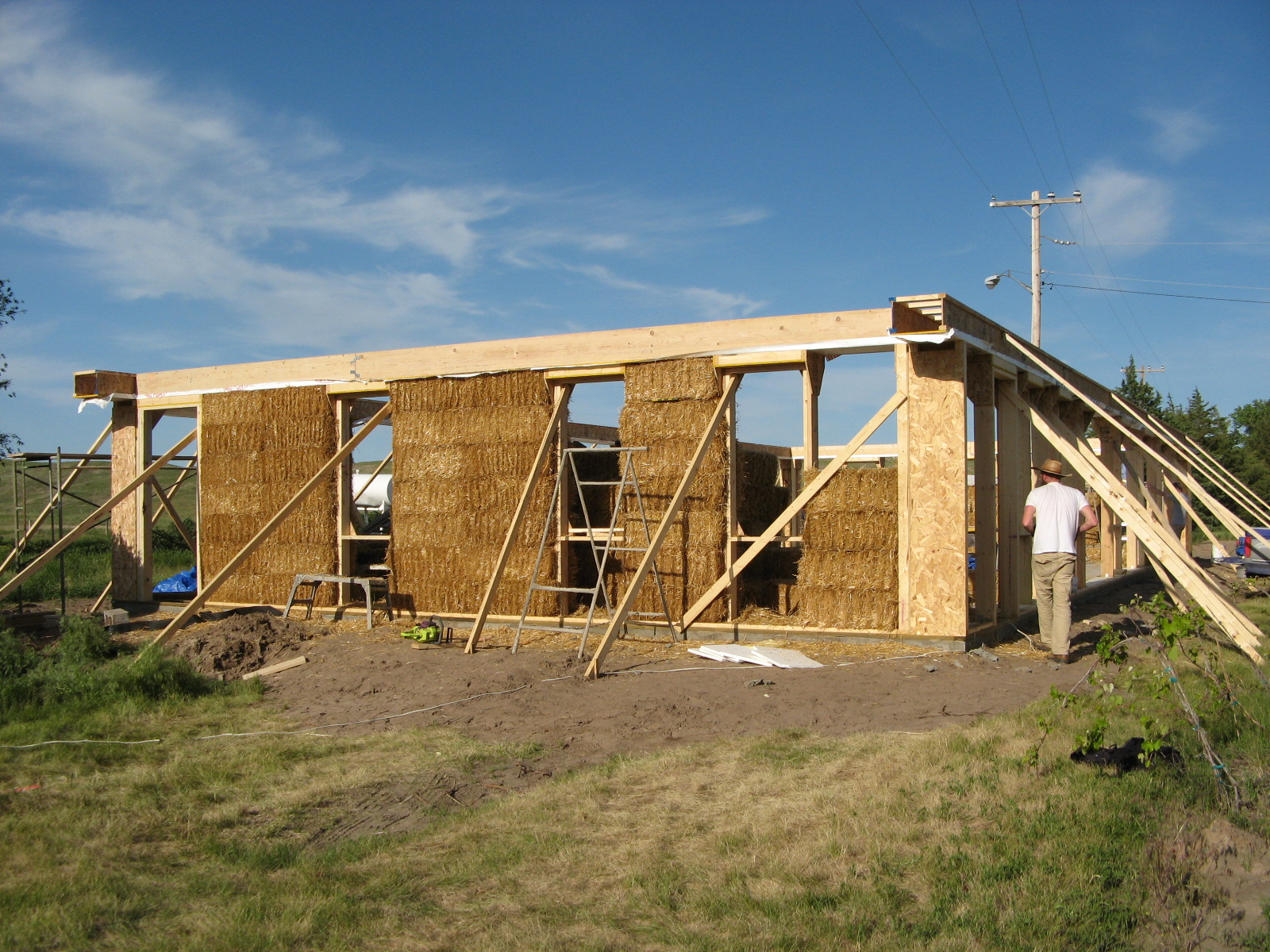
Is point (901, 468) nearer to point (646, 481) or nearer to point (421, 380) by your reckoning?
point (646, 481)

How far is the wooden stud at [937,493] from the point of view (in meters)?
9.43

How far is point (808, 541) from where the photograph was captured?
10109mm

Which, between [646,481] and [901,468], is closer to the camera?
[901,468]

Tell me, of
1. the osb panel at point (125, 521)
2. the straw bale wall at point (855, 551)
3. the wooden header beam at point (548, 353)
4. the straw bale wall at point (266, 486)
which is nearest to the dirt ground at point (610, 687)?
the straw bale wall at point (855, 551)

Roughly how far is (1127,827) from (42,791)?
580 cm

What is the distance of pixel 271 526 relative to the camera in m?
11.6

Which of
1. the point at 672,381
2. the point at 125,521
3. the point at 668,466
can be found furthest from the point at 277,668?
the point at 125,521

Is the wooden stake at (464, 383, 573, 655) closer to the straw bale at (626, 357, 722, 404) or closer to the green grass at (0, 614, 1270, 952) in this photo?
the straw bale at (626, 357, 722, 404)

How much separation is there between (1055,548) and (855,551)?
1888 millimetres

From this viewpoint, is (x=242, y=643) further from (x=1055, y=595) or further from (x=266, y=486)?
(x=1055, y=595)

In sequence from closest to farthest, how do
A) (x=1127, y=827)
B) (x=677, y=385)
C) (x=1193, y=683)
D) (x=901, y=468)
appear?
1. (x=1127, y=827)
2. (x=1193, y=683)
3. (x=901, y=468)
4. (x=677, y=385)

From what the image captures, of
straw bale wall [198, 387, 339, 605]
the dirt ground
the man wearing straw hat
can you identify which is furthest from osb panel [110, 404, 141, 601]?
the man wearing straw hat

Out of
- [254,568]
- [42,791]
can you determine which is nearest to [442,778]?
[42,791]

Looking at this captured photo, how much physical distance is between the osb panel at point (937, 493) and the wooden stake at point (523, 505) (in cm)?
396
